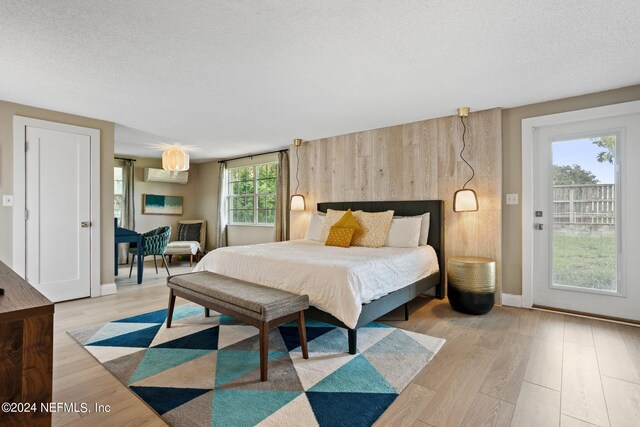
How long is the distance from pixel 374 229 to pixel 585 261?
7.32 feet

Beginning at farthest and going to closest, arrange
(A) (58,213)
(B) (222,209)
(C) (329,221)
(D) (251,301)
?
(B) (222,209) < (C) (329,221) < (A) (58,213) < (D) (251,301)

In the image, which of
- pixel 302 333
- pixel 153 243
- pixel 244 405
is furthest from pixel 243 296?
pixel 153 243

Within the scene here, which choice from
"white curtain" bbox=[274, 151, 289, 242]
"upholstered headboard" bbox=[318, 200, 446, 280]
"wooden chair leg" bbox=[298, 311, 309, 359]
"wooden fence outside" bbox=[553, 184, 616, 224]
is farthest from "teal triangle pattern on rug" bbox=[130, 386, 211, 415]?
"white curtain" bbox=[274, 151, 289, 242]

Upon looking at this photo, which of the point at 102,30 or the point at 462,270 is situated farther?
the point at 462,270

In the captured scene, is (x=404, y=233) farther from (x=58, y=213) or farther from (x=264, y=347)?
(x=58, y=213)

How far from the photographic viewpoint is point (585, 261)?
10.9 ft

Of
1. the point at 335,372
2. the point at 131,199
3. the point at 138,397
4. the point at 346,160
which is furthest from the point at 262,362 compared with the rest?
the point at 131,199

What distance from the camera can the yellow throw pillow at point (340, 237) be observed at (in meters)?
3.87

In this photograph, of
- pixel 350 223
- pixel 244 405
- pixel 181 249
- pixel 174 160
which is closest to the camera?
pixel 244 405

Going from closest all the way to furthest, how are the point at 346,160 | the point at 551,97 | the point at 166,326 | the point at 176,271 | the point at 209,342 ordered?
the point at 209,342
the point at 166,326
the point at 551,97
the point at 346,160
the point at 176,271

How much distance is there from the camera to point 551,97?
10.9ft

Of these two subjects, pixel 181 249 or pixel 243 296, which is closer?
pixel 243 296

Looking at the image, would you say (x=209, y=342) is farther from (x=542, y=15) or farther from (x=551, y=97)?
(x=551, y=97)

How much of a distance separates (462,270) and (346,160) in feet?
7.90
